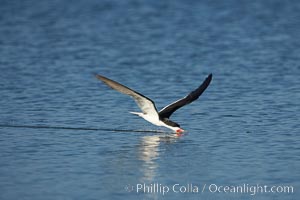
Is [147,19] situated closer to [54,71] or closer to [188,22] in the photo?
[188,22]

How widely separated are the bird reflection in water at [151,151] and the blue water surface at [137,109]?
0.03 metres

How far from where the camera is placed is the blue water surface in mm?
11539

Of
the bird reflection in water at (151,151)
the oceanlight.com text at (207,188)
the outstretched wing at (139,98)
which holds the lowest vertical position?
the oceanlight.com text at (207,188)

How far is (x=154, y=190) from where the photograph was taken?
11.1 meters

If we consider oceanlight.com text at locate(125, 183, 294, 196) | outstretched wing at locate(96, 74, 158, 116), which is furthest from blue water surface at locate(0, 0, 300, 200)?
outstretched wing at locate(96, 74, 158, 116)

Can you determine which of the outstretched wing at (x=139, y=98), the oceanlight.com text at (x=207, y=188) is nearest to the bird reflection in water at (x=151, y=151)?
the oceanlight.com text at (x=207, y=188)

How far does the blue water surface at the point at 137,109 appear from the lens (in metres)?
11.5

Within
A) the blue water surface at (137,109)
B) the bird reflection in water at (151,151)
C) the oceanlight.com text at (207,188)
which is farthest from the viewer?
the bird reflection in water at (151,151)

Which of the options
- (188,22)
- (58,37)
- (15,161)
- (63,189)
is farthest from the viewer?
(188,22)

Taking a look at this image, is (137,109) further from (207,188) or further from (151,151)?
(207,188)

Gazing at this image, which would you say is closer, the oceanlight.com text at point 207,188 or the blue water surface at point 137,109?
the oceanlight.com text at point 207,188

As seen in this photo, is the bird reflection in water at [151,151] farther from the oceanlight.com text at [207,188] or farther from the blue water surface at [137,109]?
the oceanlight.com text at [207,188]

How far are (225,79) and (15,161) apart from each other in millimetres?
8583

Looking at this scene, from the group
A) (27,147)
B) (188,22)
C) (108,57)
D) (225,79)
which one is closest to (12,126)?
(27,147)
